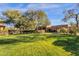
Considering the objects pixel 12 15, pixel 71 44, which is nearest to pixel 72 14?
pixel 71 44

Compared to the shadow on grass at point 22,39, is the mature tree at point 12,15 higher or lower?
higher

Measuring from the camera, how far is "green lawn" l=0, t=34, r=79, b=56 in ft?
7.18

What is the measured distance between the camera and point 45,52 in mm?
2189

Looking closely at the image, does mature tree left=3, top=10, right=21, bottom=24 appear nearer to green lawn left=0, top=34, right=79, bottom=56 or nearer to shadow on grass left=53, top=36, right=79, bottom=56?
green lawn left=0, top=34, right=79, bottom=56

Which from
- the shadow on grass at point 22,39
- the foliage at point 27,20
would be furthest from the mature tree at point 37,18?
the shadow on grass at point 22,39

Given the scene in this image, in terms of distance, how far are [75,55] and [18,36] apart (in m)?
0.53

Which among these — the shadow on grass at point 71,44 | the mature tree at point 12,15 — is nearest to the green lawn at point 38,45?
the shadow on grass at point 71,44

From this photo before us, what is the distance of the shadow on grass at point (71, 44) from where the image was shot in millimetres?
2189

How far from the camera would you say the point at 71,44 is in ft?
7.22

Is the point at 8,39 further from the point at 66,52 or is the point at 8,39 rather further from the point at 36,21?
the point at 66,52

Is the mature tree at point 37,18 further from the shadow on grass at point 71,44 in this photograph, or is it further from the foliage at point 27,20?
the shadow on grass at point 71,44

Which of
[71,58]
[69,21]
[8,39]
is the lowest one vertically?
[71,58]

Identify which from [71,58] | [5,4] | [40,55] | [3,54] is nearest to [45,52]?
[40,55]

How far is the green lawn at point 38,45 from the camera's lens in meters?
2.19
